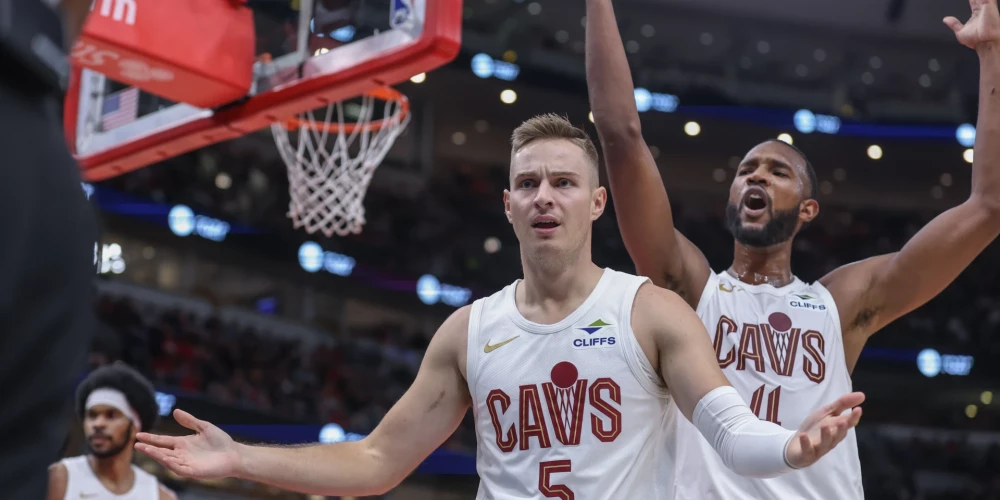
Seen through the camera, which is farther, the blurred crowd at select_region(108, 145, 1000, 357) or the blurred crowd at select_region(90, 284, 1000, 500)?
the blurred crowd at select_region(108, 145, 1000, 357)

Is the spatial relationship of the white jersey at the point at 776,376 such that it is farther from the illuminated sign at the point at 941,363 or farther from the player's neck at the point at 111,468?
the illuminated sign at the point at 941,363

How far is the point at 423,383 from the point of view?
11.8 ft

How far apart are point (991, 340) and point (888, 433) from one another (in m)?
2.40

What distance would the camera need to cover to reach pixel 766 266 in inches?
171

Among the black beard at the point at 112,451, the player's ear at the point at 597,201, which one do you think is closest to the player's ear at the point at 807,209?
the player's ear at the point at 597,201

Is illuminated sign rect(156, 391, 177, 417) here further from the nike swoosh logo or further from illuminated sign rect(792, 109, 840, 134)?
the nike swoosh logo

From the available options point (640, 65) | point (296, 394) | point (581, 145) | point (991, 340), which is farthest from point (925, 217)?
point (581, 145)

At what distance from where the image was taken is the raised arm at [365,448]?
310cm

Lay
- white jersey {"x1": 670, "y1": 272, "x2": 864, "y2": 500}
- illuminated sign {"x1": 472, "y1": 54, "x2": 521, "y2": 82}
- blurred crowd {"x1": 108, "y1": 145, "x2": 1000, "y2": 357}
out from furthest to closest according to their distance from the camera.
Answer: illuminated sign {"x1": 472, "y1": 54, "x2": 521, "y2": 82}, blurred crowd {"x1": 108, "y1": 145, "x2": 1000, "y2": 357}, white jersey {"x1": 670, "y1": 272, "x2": 864, "y2": 500}

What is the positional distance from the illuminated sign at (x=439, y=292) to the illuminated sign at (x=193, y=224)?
11.3 ft

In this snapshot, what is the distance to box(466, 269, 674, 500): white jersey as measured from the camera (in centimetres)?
318

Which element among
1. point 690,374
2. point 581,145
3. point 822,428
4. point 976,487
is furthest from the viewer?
point 976,487

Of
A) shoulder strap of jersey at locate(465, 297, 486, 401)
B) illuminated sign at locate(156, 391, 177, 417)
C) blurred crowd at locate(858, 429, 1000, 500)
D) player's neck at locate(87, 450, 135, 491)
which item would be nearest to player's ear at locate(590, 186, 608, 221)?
shoulder strap of jersey at locate(465, 297, 486, 401)

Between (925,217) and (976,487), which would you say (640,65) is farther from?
(976,487)
